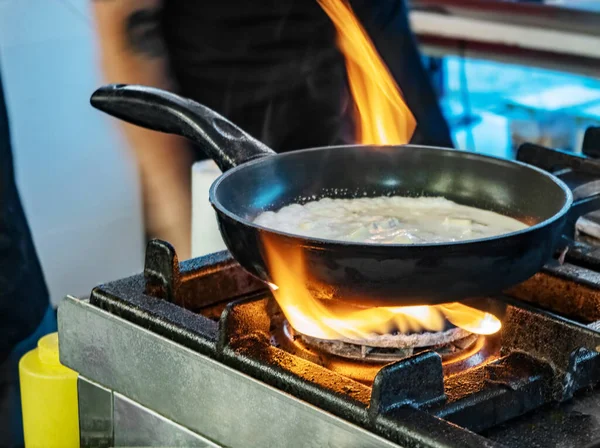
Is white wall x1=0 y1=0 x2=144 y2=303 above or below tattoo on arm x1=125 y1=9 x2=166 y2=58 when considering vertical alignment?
below

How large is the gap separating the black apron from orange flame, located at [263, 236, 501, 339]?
1472mm

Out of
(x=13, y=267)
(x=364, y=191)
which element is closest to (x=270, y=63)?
(x=13, y=267)

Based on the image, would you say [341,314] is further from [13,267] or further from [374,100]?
[13,267]

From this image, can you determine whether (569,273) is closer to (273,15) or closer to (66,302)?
(66,302)

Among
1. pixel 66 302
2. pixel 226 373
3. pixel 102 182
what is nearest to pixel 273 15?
pixel 102 182

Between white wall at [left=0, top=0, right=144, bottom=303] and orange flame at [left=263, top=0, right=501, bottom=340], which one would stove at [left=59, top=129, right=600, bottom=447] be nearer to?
orange flame at [left=263, top=0, right=501, bottom=340]

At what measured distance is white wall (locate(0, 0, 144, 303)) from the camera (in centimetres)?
291

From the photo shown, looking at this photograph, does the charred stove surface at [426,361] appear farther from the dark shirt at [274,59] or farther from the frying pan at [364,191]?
the dark shirt at [274,59]

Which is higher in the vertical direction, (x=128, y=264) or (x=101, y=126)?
(x=101, y=126)

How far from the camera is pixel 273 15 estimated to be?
103 inches

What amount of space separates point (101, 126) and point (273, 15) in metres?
0.84

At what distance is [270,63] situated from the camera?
2.66 metres

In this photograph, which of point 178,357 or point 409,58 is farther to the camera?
point 409,58

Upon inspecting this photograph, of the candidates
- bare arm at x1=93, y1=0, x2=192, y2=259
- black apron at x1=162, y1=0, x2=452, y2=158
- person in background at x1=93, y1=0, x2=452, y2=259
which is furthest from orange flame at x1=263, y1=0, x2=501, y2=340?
black apron at x1=162, y1=0, x2=452, y2=158
